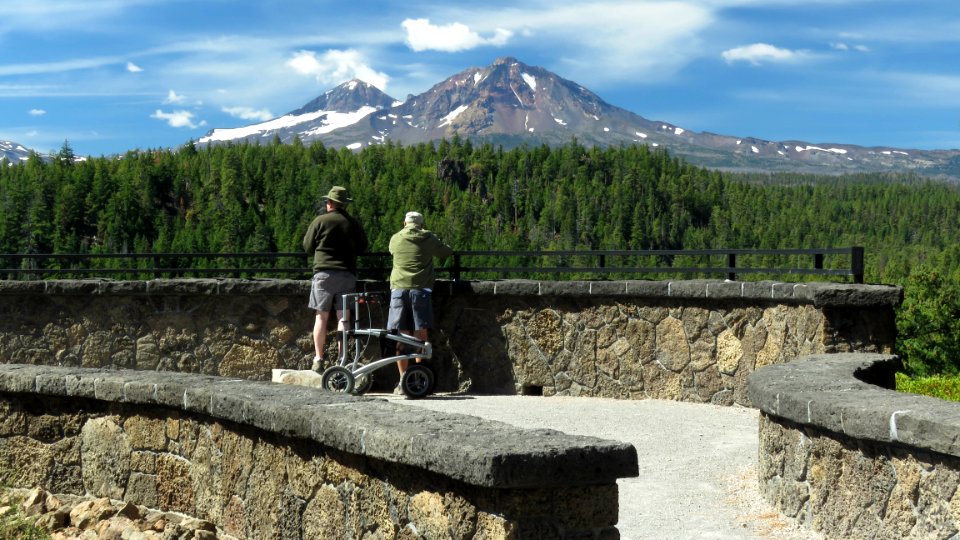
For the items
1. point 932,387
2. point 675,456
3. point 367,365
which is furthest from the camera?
point 367,365

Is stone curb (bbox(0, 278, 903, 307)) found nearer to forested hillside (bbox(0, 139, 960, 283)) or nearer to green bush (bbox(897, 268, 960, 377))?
green bush (bbox(897, 268, 960, 377))

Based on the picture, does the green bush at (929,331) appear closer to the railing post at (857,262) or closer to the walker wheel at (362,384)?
the railing post at (857,262)

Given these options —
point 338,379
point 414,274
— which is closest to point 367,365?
point 338,379

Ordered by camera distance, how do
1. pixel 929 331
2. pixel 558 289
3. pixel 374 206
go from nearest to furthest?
pixel 558 289, pixel 929 331, pixel 374 206

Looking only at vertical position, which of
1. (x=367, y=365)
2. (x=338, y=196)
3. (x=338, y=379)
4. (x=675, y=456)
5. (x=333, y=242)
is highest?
(x=338, y=196)

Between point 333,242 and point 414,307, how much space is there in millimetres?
1031

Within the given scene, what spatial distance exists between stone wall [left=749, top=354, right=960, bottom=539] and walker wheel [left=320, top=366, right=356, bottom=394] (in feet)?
15.0

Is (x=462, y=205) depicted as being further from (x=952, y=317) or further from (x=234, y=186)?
(x=952, y=317)

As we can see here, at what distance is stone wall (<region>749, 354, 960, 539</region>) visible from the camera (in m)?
4.38

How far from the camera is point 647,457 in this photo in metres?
7.35

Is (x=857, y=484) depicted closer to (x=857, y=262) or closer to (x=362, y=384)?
(x=857, y=262)

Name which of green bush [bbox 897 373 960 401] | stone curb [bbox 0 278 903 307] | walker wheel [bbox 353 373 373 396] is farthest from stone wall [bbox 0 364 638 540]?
green bush [bbox 897 373 960 401]

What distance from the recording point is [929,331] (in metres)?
62.3

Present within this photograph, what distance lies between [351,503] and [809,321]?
19.3ft
